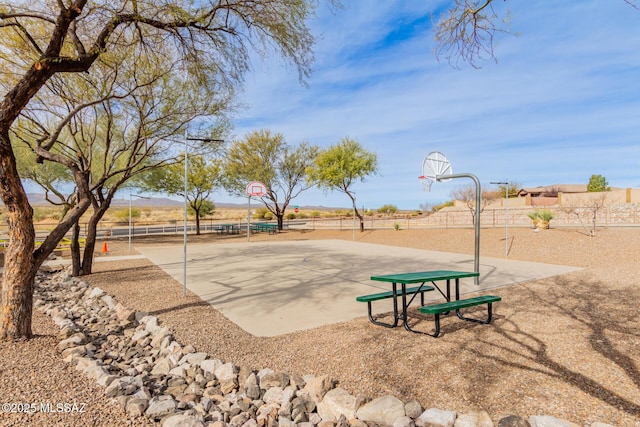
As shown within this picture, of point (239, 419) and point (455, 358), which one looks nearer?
point (239, 419)

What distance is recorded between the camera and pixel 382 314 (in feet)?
18.4

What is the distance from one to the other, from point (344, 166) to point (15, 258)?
21970mm

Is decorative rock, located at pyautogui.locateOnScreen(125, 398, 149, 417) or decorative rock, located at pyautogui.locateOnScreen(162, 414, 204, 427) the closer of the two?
decorative rock, located at pyautogui.locateOnScreen(162, 414, 204, 427)

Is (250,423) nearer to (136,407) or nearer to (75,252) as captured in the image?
(136,407)

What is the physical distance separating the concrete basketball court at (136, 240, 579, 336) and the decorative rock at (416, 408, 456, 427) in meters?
2.50

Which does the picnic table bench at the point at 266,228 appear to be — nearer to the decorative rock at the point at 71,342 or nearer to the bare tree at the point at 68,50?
the bare tree at the point at 68,50

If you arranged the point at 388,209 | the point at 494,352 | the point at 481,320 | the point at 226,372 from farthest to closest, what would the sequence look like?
the point at 388,209 → the point at 481,320 → the point at 494,352 → the point at 226,372

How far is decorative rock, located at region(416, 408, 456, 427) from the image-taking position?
8.70ft

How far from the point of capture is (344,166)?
83.2 feet

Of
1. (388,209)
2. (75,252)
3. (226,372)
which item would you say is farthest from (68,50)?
(388,209)

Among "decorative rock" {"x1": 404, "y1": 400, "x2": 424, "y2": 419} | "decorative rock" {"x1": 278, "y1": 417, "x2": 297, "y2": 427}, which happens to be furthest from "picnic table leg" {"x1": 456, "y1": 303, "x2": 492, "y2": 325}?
"decorative rock" {"x1": 278, "y1": 417, "x2": 297, "y2": 427}

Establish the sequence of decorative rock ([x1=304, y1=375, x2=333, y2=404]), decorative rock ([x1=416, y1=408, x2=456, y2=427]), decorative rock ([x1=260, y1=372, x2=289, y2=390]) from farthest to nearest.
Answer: decorative rock ([x1=260, y1=372, x2=289, y2=390]), decorative rock ([x1=304, y1=375, x2=333, y2=404]), decorative rock ([x1=416, y1=408, x2=456, y2=427])

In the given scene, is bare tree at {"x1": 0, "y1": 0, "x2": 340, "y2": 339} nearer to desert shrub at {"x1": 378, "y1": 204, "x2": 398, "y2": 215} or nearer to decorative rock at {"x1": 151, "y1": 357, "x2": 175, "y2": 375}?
decorative rock at {"x1": 151, "y1": 357, "x2": 175, "y2": 375}

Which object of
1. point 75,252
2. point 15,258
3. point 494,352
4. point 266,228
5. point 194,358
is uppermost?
point 15,258
